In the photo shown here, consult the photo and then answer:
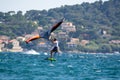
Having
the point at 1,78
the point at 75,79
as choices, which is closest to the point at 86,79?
the point at 75,79

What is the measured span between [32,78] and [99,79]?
4873mm

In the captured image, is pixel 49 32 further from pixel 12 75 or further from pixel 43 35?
pixel 12 75

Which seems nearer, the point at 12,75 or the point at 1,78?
the point at 1,78

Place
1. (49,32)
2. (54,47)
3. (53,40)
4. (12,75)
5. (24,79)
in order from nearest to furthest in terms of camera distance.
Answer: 1. (49,32)
2. (53,40)
3. (54,47)
4. (24,79)
5. (12,75)

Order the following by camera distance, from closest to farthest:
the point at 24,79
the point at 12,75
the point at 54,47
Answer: the point at 54,47 < the point at 24,79 < the point at 12,75

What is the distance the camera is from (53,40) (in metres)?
31.3

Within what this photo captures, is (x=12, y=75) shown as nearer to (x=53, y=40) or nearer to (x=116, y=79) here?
(x=116, y=79)

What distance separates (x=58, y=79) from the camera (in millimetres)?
38781

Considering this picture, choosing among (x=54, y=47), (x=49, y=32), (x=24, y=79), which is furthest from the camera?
(x=24, y=79)

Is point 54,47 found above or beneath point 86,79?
above

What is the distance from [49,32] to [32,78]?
1055 centimetres

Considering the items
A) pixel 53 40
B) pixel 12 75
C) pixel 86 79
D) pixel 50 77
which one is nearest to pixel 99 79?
pixel 86 79

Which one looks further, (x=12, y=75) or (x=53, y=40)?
(x=12, y=75)

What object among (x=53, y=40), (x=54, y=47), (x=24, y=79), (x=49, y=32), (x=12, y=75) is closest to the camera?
(x=49, y=32)
